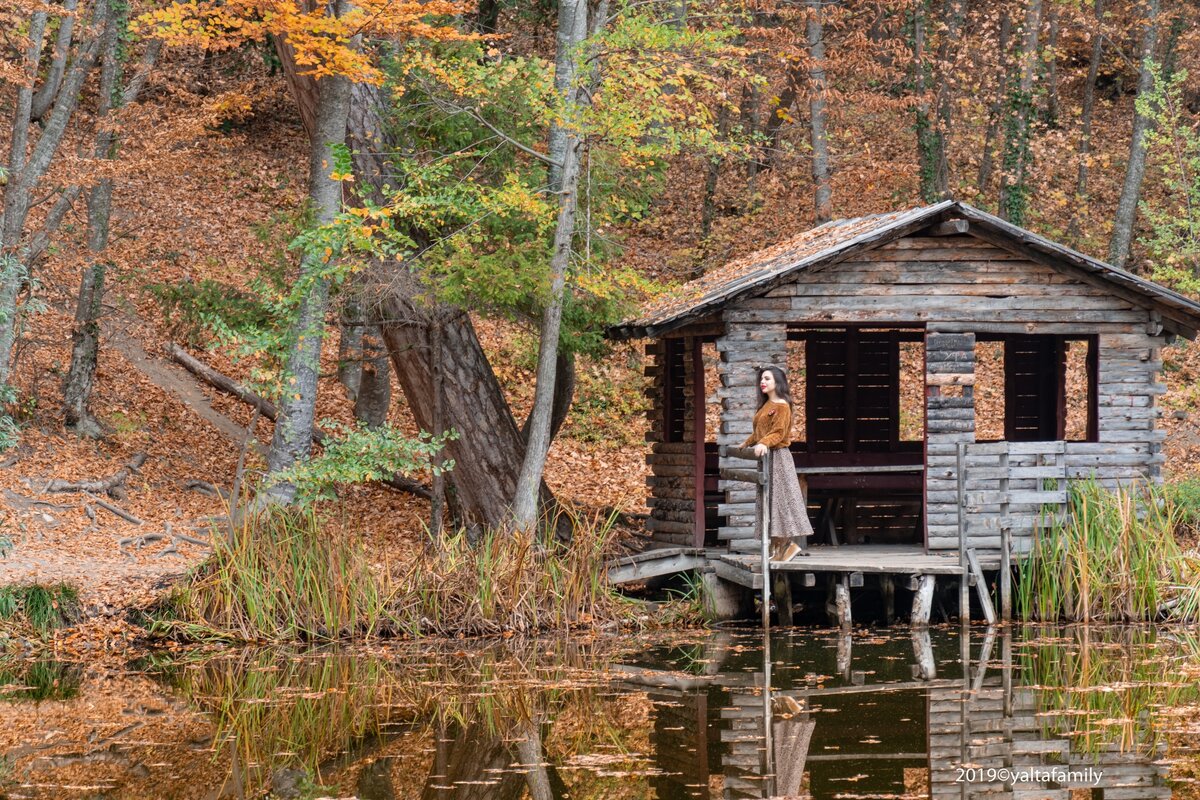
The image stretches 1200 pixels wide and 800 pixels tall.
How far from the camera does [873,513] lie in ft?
57.1

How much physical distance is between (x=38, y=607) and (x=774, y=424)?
6.97 meters

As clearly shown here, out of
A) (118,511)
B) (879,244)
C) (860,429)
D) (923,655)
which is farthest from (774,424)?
(118,511)

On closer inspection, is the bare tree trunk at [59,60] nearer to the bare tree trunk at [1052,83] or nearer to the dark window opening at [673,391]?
the dark window opening at [673,391]

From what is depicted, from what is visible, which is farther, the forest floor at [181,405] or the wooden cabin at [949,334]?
the forest floor at [181,405]

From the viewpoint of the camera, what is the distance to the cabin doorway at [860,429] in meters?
16.9

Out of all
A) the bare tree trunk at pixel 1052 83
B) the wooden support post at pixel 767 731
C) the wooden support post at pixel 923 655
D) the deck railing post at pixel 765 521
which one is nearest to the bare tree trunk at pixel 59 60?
the deck railing post at pixel 765 521

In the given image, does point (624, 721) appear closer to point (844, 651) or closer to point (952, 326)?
point (844, 651)

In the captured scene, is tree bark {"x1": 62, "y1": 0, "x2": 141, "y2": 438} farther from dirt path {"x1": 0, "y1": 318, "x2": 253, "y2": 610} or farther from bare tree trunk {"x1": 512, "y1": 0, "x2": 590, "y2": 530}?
bare tree trunk {"x1": 512, "y1": 0, "x2": 590, "y2": 530}

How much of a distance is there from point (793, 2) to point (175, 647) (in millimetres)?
15955

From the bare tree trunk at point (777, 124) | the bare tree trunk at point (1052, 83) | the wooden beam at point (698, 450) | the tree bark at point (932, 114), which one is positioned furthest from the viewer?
the bare tree trunk at point (1052, 83)

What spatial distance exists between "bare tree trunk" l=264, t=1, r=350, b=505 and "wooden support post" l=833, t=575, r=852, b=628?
5.54 m

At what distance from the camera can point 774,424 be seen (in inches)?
527

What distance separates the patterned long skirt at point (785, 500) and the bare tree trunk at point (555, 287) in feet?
7.87

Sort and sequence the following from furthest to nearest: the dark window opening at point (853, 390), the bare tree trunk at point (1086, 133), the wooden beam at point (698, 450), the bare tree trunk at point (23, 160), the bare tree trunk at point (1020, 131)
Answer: the bare tree trunk at point (1086, 133)
the bare tree trunk at point (1020, 131)
the dark window opening at point (853, 390)
the wooden beam at point (698, 450)
the bare tree trunk at point (23, 160)
